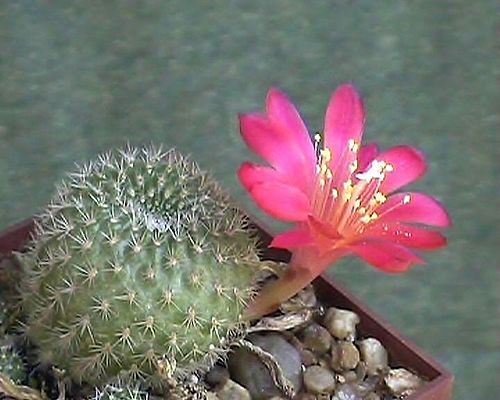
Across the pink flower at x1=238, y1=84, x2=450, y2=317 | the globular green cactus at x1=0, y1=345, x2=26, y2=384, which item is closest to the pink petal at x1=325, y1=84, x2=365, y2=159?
the pink flower at x1=238, y1=84, x2=450, y2=317

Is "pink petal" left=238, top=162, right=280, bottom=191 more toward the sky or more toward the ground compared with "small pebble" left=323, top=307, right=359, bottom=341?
more toward the sky

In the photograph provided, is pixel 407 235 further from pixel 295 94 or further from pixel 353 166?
pixel 295 94

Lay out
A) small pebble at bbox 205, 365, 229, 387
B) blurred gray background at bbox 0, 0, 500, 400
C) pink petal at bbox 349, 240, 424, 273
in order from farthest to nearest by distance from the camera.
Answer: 1. blurred gray background at bbox 0, 0, 500, 400
2. small pebble at bbox 205, 365, 229, 387
3. pink petal at bbox 349, 240, 424, 273

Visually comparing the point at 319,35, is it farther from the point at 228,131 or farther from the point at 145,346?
the point at 145,346

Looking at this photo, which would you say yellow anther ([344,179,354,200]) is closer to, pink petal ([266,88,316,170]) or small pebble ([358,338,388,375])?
pink petal ([266,88,316,170])

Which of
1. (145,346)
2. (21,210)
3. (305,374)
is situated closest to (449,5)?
(21,210)

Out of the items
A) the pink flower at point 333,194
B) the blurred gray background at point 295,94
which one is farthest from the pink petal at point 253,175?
the blurred gray background at point 295,94

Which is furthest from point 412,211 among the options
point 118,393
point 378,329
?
point 118,393
